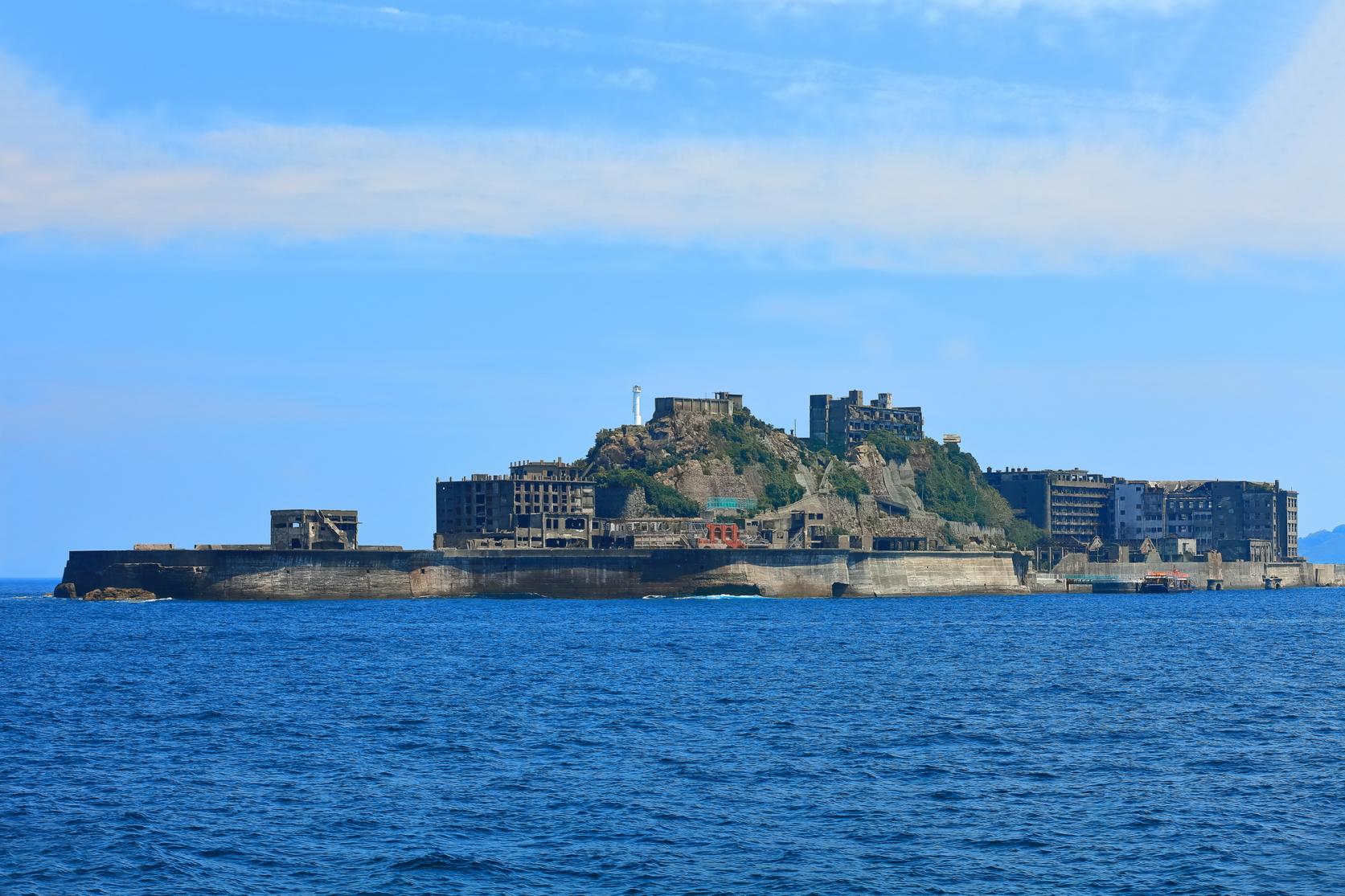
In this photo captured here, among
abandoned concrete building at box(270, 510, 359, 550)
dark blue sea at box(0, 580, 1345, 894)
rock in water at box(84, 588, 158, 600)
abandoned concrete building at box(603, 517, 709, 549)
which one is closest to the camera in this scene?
dark blue sea at box(0, 580, 1345, 894)

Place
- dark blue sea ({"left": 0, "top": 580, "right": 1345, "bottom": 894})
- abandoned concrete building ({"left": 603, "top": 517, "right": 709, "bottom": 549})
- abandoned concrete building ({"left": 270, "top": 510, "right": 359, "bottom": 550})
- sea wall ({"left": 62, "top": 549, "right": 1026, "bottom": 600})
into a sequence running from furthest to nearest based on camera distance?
abandoned concrete building ({"left": 603, "top": 517, "right": 709, "bottom": 549}), abandoned concrete building ({"left": 270, "top": 510, "right": 359, "bottom": 550}), sea wall ({"left": 62, "top": 549, "right": 1026, "bottom": 600}), dark blue sea ({"left": 0, "top": 580, "right": 1345, "bottom": 894})

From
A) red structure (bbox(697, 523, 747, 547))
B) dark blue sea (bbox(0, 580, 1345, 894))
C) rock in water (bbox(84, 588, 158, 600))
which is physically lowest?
dark blue sea (bbox(0, 580, 1345, 894))

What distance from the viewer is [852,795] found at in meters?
41.8

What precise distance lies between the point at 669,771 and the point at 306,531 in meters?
120

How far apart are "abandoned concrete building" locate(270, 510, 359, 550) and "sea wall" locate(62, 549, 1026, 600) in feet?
25.4

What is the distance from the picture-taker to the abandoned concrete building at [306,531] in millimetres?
160375

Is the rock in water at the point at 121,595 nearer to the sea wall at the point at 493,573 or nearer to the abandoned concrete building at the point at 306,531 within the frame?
the sea wall at the point at 493,573

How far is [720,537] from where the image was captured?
193875 millimetres

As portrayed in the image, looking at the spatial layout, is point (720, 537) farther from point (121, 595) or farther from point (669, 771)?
point (669, 771)

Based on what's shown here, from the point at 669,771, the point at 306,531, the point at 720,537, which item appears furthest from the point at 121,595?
the point at 669,771

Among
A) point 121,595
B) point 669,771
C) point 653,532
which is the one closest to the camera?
point 669,771

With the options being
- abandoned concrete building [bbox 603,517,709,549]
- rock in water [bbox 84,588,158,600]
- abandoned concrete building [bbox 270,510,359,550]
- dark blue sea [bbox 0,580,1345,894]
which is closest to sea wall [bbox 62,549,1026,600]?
rock in water [bbox 84,588,158,600]

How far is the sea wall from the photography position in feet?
492

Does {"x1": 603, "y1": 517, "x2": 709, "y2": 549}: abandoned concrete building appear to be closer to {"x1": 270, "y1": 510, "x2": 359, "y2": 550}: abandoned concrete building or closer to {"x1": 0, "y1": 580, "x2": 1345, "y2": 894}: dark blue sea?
{"x1": 270, "y1": 510, "x2": 359, "y2": 550}: abandoned concrete building
